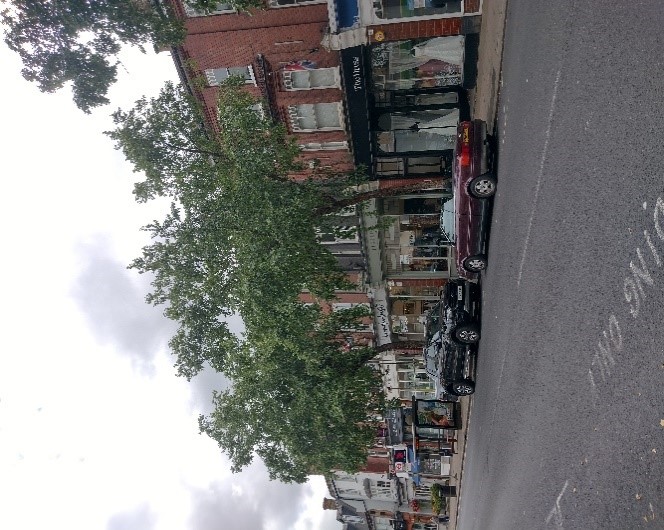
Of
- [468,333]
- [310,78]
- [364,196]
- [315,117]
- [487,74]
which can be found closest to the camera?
[468,333]

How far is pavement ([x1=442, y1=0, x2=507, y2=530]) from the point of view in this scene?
15.8 m

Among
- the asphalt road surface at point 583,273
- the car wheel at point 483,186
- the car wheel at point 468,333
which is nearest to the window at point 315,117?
the car wheel at point 483,186

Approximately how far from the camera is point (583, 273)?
8562 millimetres

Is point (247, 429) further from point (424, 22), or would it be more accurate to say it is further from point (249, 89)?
point (424, 22)

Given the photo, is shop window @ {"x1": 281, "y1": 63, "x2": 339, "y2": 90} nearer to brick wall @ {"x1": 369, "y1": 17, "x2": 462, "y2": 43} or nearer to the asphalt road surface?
brick wall @ {"x1": 369, "y1": 17, "x2": 462, "y2": 43}

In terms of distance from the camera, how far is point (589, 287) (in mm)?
8312

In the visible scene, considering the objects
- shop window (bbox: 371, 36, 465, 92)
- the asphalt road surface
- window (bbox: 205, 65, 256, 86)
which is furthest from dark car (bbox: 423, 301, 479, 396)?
window (bbox: 205, 65, 256, 86)

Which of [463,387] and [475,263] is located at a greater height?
[475,263]

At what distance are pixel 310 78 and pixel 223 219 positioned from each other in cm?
835

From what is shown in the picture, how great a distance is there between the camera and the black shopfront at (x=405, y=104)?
2092cm

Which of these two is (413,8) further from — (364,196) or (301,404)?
(301,404)

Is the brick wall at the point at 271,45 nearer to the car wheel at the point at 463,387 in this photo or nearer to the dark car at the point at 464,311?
the dark car at the point at 464,311

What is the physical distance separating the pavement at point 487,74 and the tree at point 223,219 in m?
6.13

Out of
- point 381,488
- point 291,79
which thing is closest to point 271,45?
point 291,79
